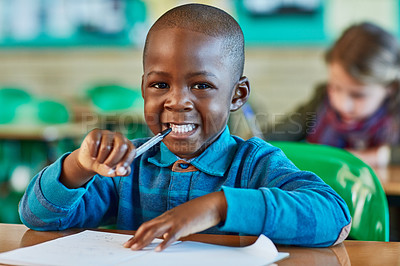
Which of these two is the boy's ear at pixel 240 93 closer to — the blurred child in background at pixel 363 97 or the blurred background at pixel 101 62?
the blurred child in background at pixel 363 97

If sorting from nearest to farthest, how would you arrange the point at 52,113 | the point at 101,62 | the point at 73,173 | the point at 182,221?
1. the point at 182,221
2. the point at 73,173
3. the point at 52,113
4. the point at 101,62

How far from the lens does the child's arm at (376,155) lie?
239 cm

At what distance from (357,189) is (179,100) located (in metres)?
0.43

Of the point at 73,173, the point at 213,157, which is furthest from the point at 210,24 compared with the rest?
the point at 73,173

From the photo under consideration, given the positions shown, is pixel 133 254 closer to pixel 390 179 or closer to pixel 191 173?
pixel 191 173

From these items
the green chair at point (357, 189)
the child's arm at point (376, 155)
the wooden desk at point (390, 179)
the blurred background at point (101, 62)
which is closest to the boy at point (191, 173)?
the green chair at point (357, 189)

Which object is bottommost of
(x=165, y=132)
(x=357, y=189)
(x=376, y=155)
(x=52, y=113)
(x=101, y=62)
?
(x=52, y=113)

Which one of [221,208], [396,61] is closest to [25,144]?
[396,61]

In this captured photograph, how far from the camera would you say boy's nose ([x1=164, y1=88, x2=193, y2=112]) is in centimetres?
97

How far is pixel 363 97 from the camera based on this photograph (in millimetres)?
2564

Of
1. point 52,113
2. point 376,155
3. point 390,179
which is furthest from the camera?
point 52,113

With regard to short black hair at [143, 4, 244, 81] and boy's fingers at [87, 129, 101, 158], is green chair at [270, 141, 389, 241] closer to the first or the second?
short black hair at [143, 4, 244, 81]

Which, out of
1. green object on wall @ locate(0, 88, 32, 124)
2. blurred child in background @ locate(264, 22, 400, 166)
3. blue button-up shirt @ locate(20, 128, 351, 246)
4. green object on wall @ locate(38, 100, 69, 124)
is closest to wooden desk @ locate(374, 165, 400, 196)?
blurred child in background @ locate(264, 22, 400, 166)

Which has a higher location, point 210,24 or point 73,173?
point 210,24
